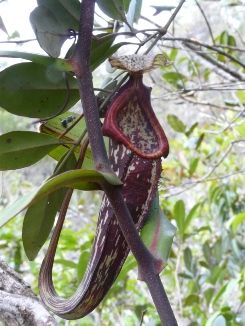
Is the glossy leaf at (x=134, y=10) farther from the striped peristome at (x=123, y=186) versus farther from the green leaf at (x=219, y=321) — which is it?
the green leaf at (x=219, y=321)

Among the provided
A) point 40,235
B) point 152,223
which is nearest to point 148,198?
point 152,223

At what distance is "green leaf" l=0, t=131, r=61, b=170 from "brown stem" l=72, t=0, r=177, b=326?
103 mm

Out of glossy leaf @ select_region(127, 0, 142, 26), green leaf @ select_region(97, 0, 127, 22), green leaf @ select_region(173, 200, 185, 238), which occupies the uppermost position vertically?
glossy leaf @ select_region(127, 0, 142, 26)

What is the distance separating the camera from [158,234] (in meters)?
0.39

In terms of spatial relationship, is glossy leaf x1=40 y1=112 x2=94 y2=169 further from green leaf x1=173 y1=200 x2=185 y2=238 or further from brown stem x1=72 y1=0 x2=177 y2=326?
green leaf x1=173 y1=200 x2=185 y2=238

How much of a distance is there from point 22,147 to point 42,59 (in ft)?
0.33

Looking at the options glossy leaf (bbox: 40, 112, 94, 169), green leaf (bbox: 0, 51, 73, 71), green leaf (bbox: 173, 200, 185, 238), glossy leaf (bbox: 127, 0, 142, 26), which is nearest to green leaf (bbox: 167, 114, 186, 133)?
green leaf (bbox: 173, 200, 185, 238)

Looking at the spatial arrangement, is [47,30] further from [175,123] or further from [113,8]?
[175,123]

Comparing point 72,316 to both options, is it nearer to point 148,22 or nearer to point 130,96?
point 130,96

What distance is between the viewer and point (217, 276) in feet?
4.41

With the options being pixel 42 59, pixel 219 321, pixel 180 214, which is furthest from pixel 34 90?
pixel 180 214

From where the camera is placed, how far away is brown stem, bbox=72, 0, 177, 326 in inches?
13.4

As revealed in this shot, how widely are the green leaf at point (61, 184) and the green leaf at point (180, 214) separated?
101 centimetres

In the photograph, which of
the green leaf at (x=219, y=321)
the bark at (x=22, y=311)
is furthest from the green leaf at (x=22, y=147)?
the green leaf at (x=219, y=321)
